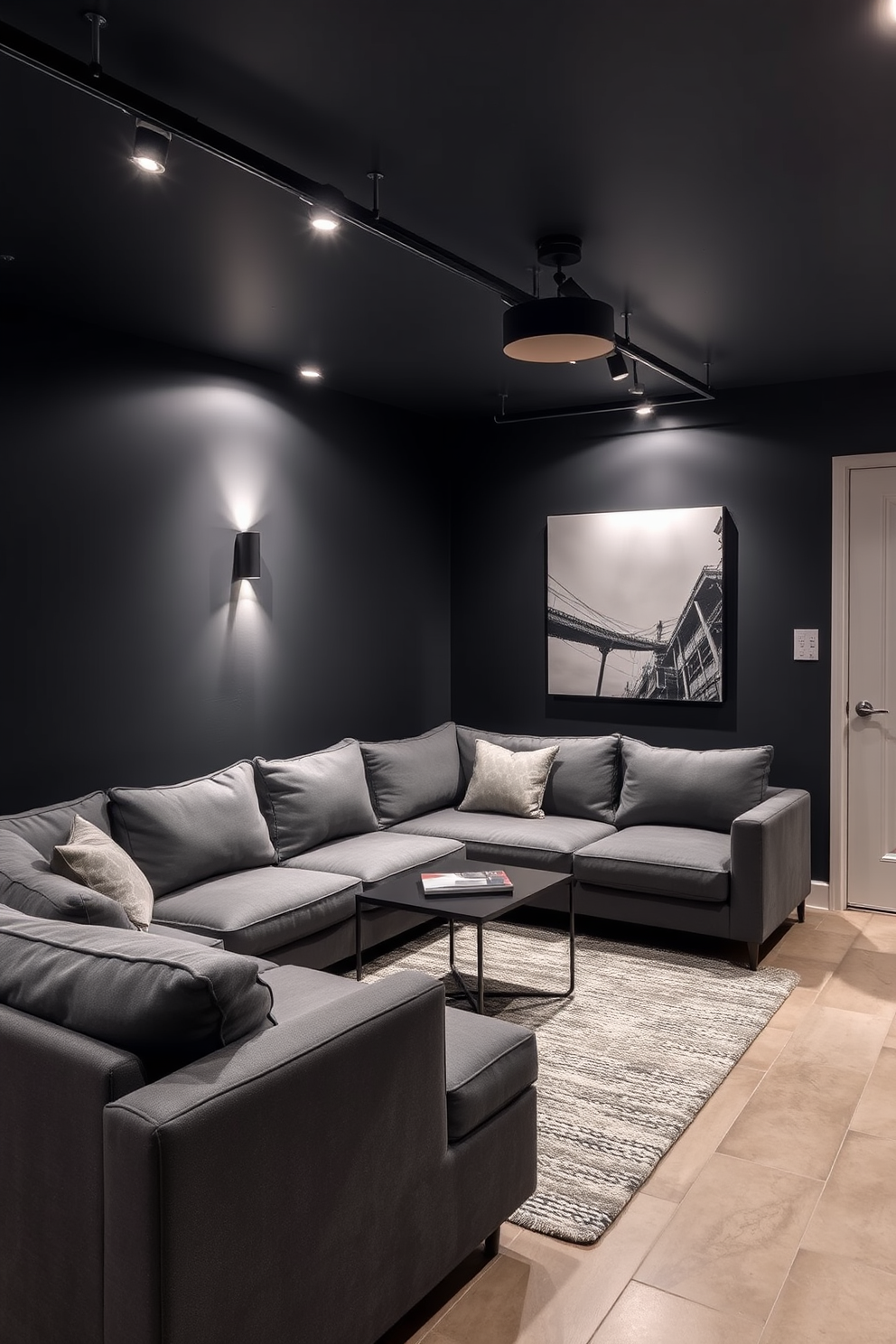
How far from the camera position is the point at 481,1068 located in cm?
220

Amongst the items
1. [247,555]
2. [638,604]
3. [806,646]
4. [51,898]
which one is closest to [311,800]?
[247,555]

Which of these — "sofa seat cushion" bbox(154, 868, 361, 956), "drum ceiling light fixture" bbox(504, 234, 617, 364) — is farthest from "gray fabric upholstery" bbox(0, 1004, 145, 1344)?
"drum ceiling light fixture" bbox(504, 234, 617, 364)

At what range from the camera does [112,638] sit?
4031mm

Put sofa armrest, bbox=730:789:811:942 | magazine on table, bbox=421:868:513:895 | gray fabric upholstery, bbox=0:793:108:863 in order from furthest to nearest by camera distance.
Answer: sofa armrest, bbox=730:789:811:942 → magazine on table, bbox=421:868:513:895 → gray fabric upholstery, bbox=0:793:108:863

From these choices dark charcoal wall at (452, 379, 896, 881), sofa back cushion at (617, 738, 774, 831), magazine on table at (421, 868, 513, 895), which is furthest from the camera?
dark charcoal wall at (452, 379, 896, 881)

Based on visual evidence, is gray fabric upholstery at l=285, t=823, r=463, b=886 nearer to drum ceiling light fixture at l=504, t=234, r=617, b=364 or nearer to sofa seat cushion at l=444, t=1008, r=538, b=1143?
sofa seat cushion at l=444, t=1008, r=538, b=1143

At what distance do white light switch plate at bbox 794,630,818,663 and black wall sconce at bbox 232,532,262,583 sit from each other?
262 centimetres

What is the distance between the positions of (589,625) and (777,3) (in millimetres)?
3839

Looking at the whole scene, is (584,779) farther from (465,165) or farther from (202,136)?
(202,136)

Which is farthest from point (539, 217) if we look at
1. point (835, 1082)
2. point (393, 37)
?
point (835, 1082)

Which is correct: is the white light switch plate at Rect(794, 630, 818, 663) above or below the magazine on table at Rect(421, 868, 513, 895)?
above

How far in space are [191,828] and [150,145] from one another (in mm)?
2364

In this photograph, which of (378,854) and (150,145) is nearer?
(150,145)

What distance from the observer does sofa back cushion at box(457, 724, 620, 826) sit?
202 inches
